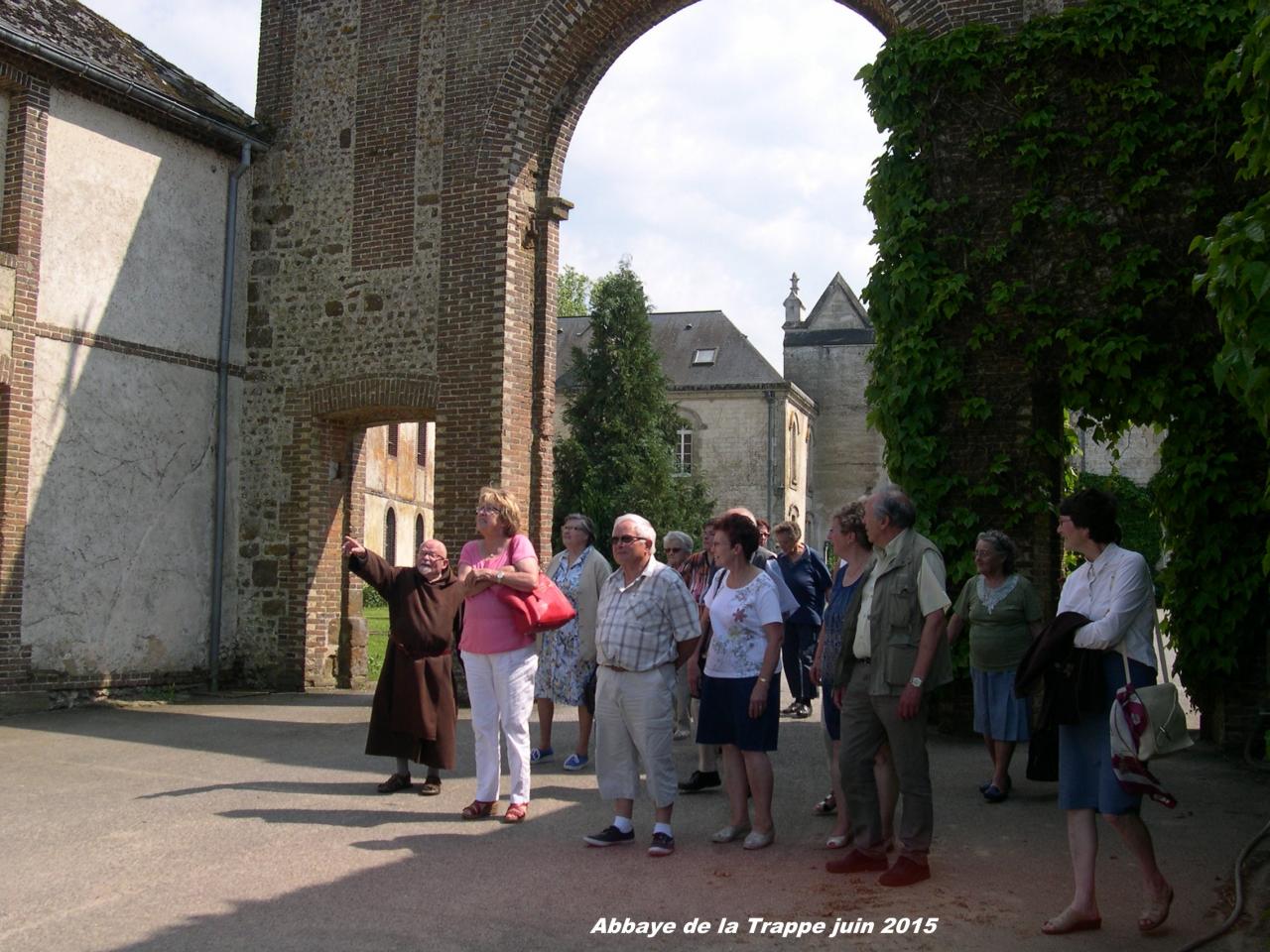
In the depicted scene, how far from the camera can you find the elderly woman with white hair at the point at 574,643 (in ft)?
30.3

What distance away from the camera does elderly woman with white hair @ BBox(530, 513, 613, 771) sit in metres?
9.24

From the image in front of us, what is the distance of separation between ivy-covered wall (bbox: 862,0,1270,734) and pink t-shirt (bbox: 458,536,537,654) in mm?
4899

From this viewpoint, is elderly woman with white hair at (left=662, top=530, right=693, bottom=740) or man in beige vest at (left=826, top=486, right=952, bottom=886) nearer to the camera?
man in beige vest at (left=826, top=486, right=952, bottom=886)

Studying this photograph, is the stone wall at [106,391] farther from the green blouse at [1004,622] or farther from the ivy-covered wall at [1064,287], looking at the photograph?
the green blouse at [1004,622]

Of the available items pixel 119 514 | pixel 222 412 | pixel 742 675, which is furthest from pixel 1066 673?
pixel 222 412

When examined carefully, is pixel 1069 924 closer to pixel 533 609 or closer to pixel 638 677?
pixel 638 677

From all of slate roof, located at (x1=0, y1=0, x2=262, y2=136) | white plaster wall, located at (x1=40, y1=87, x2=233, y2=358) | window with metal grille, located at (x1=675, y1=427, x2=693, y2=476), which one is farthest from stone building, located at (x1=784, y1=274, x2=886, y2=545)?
white plaster wall, located at (x1=40, y1=87, x2=233, y2=358)

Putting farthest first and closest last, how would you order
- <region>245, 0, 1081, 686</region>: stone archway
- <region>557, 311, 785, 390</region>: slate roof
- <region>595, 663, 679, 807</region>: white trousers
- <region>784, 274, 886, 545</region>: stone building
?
1. <region>784, 274, 886, 545</region>: stone building
2. <region>557, 311, 785, 390</region>: slate roof
3. <region>245, 0, 1081, 686</region>: stone archway
4. <region>595, 663, 679, 807</region>: white trousers

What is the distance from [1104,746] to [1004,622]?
297 cm

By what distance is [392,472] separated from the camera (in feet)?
119

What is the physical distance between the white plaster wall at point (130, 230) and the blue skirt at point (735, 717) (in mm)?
9299

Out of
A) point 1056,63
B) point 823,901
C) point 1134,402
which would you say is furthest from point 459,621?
point 1056,63

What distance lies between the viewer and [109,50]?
1423 centimetres

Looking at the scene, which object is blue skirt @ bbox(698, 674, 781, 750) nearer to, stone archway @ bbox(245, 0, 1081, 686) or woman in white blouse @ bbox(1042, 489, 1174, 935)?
woman in white blouse @ bbox(1042, 489, 1174, 935)
